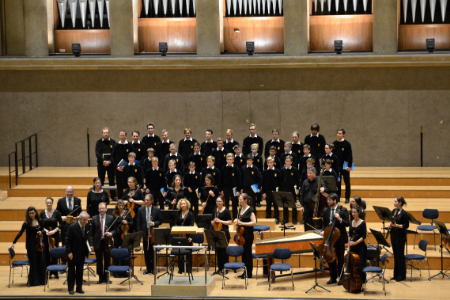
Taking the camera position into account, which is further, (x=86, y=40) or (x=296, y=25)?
(x=86, y=40)

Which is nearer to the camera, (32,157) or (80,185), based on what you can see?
(80,185)

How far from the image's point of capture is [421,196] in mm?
13492

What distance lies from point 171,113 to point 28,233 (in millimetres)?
7090

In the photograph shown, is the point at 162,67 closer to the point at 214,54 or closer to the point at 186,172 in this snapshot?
the point at 214,54

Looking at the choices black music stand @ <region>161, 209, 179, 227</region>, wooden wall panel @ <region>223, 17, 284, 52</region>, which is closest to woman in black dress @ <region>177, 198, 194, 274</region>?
black music stand @ <region>161, 209, 179, 227</region>

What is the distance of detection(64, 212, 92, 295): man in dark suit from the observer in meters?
9.98

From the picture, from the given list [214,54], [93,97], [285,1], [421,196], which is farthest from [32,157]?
[421,196]

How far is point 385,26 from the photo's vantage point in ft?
53.0

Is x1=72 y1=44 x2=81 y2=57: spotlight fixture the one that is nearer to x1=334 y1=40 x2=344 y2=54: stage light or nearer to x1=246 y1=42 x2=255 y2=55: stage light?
x1=246 y1=42 x2=255 y2=55: stage light

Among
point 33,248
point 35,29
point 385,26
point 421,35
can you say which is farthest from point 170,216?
point 421,35

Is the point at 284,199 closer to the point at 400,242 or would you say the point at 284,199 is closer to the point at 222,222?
the point at 222,222

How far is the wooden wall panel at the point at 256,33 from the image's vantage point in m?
17.0

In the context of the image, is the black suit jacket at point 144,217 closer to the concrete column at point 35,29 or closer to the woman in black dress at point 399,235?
the woman in black dress at point 399,235

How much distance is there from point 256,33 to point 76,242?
9.08 m
